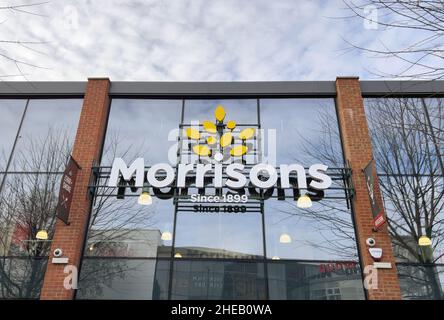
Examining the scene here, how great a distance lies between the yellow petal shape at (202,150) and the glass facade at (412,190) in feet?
14.1

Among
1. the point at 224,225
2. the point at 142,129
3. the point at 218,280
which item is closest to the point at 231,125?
the point at 142,129

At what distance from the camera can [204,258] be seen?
8188 millimetres

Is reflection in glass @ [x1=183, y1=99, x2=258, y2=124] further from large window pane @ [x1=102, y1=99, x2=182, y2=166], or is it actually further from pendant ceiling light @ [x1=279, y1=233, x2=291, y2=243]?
pendant ceiling light @ [x1=279, y1=233, x2=291, y2=243]

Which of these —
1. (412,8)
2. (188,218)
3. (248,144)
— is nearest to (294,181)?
(248,144)

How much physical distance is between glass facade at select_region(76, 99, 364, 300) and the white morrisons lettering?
29cm

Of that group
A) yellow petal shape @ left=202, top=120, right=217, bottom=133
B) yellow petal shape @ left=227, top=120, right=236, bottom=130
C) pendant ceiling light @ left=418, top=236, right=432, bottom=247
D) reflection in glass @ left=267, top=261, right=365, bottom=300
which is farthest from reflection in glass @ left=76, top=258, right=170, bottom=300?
pendant ceiling light @ left=418, top=236, right=432, bottom=247

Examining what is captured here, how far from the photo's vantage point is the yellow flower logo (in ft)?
30.6

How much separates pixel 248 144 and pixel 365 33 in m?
4.63

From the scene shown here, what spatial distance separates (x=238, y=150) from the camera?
9.31 metres

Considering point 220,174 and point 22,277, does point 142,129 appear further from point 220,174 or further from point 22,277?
point 22,277

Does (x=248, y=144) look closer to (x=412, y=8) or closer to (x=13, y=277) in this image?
(x=412, y=8)

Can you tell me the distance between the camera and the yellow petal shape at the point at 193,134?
9.66 metres

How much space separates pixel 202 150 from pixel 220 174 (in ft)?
3.16
